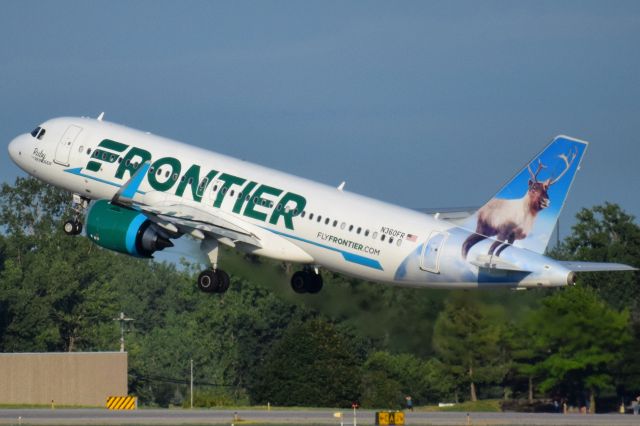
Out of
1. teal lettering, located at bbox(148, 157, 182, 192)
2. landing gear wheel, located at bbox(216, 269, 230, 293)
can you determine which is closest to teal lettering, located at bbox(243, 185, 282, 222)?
landing gear wheel, located at bbox(216, 269, 230, 293)

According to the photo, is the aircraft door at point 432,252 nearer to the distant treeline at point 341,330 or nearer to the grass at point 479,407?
the distant treeline at point 341,330

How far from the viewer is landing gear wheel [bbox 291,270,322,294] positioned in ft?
230

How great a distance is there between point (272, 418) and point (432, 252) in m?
18.7

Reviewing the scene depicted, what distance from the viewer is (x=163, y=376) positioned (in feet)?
578

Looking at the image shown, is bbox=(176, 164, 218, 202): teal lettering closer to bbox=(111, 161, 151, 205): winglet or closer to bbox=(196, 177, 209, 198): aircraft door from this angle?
bbox=(196, 177, 209, 198): aircraft door

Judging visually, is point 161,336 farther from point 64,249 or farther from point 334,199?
point 334,199

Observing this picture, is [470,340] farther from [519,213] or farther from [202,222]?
[202,222]

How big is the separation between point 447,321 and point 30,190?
112013 millimetres

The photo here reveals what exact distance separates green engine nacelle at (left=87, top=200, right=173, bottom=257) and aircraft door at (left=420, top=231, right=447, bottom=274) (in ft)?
40.1

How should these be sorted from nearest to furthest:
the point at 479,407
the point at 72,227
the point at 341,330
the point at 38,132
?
the point at 72,227 < the point at 38,132 < the point at 479,407 < the point at 341,330

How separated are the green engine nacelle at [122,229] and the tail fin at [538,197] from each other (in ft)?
47.2

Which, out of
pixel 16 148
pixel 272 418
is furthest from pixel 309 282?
pixel 16 148

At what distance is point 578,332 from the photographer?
219ft

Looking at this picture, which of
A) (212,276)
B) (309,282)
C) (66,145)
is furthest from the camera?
(66,145)
